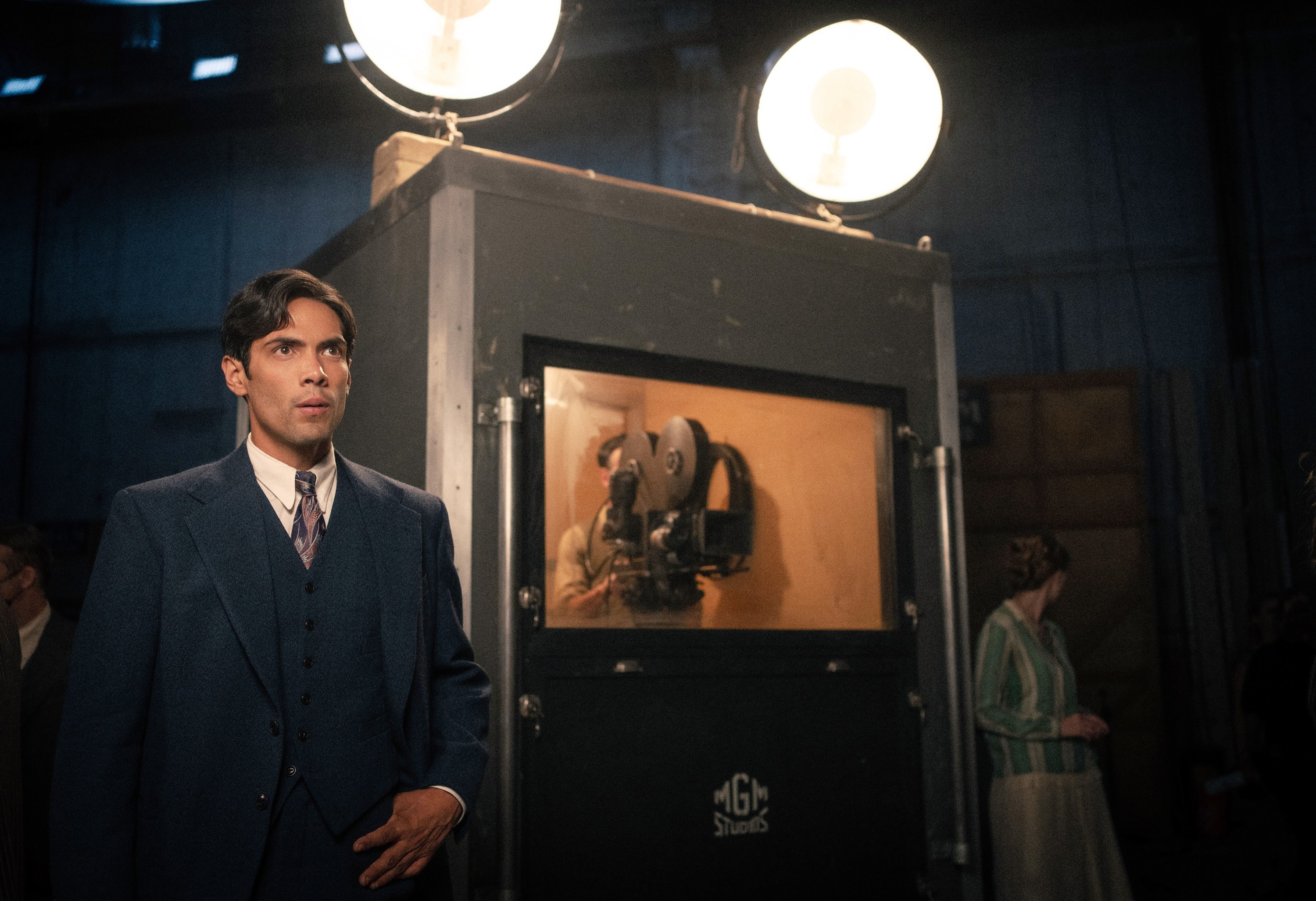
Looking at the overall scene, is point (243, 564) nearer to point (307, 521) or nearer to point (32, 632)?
point (307, 521)

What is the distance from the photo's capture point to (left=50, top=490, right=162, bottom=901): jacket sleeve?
1.43 metres

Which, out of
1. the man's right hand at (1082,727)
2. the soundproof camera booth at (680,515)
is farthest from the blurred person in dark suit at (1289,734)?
the soundproof camera booth at (680,515)

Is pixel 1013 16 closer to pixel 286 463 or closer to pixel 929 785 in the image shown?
pixel 929 785

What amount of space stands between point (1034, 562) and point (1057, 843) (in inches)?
35.5

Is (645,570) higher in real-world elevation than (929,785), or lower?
higher

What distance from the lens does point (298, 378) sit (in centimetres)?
168

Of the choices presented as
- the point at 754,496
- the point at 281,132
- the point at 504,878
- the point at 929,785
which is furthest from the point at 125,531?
the point at 281,132

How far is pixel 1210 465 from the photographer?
26.7ft

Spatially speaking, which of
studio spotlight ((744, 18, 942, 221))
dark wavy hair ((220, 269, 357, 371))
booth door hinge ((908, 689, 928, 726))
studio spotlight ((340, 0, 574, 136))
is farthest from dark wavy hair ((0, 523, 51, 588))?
booth door hinge ((908, 689, 928, 726))

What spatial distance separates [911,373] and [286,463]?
1965mm

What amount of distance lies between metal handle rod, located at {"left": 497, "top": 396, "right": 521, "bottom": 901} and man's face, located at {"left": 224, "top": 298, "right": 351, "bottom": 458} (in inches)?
26.6

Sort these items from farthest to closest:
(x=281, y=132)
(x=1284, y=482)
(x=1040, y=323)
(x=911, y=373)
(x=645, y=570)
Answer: (x=281, y=132) → (x=1040, y=323) → (x=1284, y=482) → (x=911, y=373) → (x=645, y=570)

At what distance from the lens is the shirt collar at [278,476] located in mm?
1664

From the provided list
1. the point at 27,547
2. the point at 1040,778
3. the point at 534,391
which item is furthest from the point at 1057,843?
the point at 27,547
